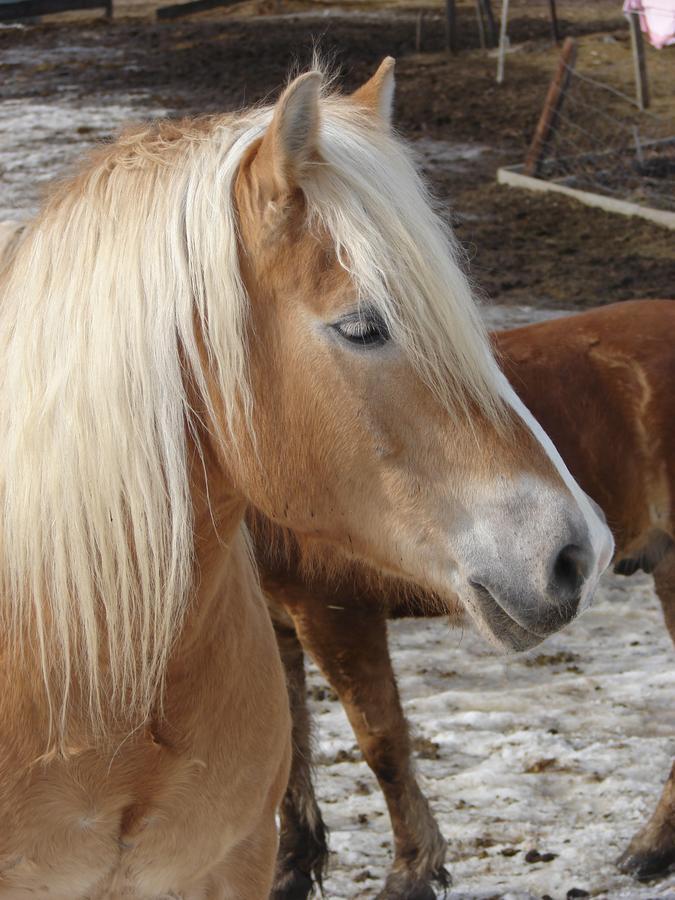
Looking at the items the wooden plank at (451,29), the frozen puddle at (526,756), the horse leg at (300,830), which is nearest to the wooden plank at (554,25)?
the wooden plank at (451,29)

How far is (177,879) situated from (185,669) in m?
0.41

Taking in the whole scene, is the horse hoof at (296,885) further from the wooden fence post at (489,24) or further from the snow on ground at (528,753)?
the wooden fence post at (489,24)

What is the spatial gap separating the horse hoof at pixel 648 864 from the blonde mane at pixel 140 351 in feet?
6.72

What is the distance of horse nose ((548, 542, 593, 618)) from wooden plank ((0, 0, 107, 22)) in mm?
16618

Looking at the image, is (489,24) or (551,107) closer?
(551,107)

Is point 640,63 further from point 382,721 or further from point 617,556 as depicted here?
point 382,721

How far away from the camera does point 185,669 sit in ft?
6.24

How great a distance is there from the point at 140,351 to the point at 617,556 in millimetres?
2053

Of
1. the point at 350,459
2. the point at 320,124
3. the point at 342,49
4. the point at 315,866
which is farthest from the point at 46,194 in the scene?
the point at 342,49

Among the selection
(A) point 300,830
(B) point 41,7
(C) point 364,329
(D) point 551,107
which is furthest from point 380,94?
(B) point 41,7

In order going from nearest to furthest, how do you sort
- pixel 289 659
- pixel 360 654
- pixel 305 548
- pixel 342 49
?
pixel 305 548 < pixel 360 654 < pixel 289 659 < pixel 342 49

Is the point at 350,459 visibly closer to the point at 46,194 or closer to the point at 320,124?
the point at 320,124

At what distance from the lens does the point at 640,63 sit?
35.0 feet

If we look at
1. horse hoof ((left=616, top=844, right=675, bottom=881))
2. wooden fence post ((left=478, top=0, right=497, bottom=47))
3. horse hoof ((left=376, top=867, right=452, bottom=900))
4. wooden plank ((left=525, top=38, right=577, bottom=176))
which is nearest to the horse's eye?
horse hoof ((left=376, top=867, right=452, bottom=900))
